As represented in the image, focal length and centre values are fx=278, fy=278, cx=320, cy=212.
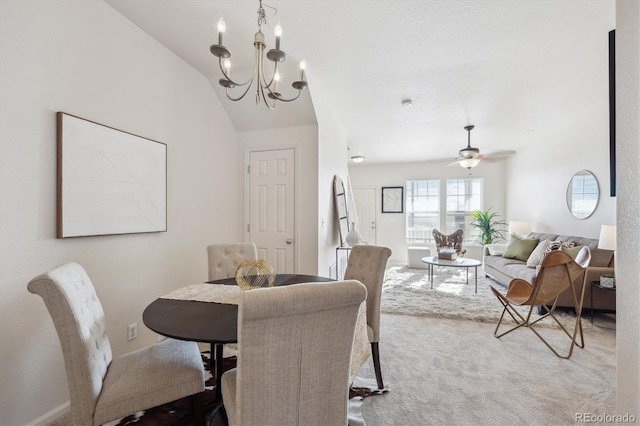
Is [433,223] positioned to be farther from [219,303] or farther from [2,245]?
[2,245]

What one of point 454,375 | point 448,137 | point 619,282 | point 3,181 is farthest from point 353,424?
point 448,137

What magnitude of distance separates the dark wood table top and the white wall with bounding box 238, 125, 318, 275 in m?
1.83

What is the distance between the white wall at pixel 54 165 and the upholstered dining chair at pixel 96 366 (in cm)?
53

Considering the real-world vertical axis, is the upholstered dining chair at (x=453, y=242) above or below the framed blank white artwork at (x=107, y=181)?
below

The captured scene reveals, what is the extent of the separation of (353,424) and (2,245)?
2194 mm

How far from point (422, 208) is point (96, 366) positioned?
7466mm

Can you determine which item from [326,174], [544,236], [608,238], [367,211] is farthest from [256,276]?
[367,211]

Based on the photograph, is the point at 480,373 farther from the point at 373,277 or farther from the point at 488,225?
the point at 488,225

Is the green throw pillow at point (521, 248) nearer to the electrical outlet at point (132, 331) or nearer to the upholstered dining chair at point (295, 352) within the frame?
the upholstered dining chair at point (295, 352)

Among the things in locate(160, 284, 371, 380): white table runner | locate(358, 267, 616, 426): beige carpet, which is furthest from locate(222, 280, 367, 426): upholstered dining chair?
locate(358, 267, 616, 426): beige carpet

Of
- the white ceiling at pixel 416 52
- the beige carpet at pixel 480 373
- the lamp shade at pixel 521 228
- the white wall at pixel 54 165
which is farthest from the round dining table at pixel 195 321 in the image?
the lamp shade at pixel 521 228

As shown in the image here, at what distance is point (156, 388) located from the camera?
4.38 feet

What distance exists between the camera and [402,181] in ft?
25.5

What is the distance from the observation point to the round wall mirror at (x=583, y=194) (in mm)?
3920
